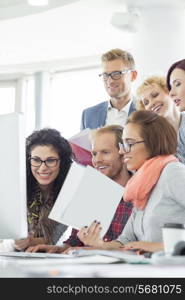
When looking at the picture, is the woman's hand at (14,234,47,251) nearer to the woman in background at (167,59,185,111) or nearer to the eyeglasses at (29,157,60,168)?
the eyeglasses at (29,157,60,168)

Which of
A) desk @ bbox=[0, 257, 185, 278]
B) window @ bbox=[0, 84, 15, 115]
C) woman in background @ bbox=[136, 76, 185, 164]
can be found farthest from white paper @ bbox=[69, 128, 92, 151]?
window @ bbox=[0, 84, 15, 115]

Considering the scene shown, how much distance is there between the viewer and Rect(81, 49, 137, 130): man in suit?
264 cm

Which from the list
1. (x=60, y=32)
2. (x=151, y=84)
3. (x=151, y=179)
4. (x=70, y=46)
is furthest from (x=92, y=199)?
(x=70, y=46)

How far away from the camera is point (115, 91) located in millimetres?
2676

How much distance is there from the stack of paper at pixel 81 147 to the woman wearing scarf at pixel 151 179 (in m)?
0.29

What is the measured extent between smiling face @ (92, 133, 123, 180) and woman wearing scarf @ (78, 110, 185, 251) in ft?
0.83

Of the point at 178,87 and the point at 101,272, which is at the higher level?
the point at 178,87

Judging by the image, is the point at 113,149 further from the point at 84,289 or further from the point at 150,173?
the point at 84,289

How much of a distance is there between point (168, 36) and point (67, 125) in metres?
1.86

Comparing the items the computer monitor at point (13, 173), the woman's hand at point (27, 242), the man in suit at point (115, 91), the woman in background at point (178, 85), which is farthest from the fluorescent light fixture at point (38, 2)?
the computer monitor at point (13, 173)

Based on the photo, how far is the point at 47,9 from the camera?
4.54 meters

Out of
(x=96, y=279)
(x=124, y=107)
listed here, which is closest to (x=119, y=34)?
(x=124, y=107)

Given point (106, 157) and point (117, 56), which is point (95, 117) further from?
point (106, 157)

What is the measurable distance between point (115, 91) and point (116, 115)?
13cm
